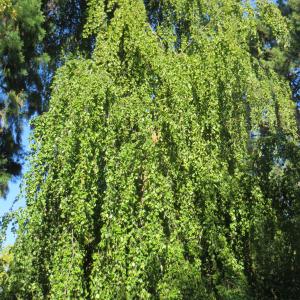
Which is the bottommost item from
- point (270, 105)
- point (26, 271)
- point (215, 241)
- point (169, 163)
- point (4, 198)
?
point (26, 271)

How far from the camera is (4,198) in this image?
5406 mm

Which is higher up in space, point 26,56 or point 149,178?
point 26,56

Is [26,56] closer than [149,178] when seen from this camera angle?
No

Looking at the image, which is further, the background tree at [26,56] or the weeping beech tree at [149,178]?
the background tree at [26,56]

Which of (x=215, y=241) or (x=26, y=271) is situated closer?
(x=26, y=271)

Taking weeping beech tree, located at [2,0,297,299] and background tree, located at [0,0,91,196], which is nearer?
weeping beech tree, located at [2,0,297,299]

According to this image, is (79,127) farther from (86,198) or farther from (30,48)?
(30,48)

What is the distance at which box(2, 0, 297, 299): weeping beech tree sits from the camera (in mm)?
3611

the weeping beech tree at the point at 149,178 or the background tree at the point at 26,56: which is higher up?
the background tree at the point at 26,56

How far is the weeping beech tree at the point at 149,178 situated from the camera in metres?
3.61

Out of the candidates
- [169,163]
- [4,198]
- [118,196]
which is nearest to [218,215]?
[169,163]

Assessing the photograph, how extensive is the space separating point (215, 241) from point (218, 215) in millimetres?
431

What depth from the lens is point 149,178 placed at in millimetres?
3977

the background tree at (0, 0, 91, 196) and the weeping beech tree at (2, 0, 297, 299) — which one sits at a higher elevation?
the background tree at (0, 0, 91, 196)
